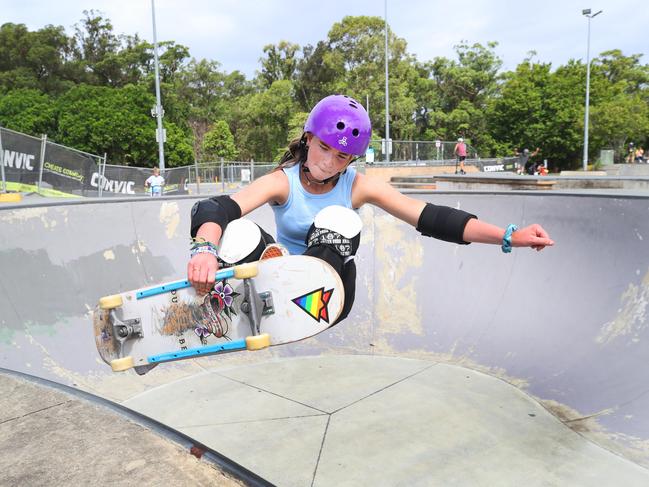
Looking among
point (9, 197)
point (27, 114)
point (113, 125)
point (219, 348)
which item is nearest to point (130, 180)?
point (9, 197)

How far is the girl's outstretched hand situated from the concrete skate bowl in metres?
2.04

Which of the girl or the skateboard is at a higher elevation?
the girl

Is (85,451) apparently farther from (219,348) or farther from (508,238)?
(508,238)

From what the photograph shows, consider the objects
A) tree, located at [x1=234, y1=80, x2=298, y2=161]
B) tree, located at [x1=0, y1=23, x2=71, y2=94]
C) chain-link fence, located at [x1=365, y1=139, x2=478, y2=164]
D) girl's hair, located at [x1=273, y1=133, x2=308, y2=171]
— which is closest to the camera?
girl's hair, located at [x1=273, y1=133, x2=308, y2=171]

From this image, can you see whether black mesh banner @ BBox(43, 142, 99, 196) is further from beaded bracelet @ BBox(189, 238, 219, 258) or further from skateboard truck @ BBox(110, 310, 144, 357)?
beaded bracelet @ BBox(189, 238, 219, 258)

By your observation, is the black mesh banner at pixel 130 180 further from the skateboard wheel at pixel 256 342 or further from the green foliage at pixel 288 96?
the green foliage at pixel 288 96

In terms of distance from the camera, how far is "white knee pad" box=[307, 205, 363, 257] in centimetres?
294

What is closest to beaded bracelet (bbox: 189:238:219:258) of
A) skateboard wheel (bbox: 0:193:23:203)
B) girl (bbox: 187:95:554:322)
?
girl (bbox: 187:95:554:322)

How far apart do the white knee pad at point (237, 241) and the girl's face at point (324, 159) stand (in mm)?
520

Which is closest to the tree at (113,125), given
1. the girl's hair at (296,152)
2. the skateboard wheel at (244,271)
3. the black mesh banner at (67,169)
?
the black mesh banner at (67,169)

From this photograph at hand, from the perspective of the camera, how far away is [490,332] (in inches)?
213

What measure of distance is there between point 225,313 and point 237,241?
A: 422 millimetres

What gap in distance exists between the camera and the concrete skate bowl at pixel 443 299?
428cm

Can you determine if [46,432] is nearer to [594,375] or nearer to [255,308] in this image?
[255,308]
